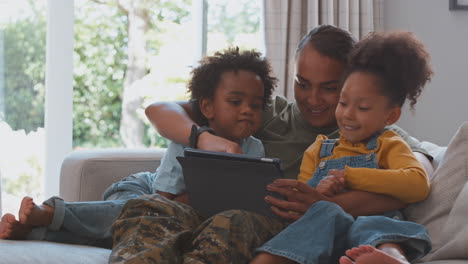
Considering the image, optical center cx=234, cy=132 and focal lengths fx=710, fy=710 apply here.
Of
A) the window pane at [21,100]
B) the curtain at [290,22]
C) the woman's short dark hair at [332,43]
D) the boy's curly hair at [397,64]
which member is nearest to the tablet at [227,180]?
the boy's curly hair at [397,64]

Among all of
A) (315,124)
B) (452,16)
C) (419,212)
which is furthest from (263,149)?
(452,16)

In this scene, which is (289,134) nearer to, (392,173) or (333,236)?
(392,173)

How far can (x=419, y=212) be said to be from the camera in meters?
1.88

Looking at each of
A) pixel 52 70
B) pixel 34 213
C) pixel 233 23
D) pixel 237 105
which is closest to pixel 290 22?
pixel 233 23

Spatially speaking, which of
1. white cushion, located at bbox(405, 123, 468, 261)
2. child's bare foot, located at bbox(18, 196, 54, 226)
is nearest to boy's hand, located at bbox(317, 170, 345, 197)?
white cushion, located at bbox(405, 123, 468, 261)

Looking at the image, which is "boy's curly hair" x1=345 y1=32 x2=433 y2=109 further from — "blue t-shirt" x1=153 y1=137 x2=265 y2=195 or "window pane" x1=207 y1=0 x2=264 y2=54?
"window pane" x1=207 y1=0 x2=264 y2=54

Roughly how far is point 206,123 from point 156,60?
4.17 meters

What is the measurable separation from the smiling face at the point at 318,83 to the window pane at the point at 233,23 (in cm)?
228

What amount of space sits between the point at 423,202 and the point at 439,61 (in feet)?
8.56

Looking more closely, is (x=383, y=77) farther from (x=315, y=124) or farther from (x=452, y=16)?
(x=452, y=16)

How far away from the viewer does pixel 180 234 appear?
5.28ft

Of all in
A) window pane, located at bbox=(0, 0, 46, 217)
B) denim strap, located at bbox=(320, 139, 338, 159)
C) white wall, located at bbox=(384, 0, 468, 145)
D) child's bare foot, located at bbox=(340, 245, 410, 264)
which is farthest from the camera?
white wall, located at bbox=(384, 0, 468, 145)

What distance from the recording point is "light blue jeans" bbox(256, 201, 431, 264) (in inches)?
60.9

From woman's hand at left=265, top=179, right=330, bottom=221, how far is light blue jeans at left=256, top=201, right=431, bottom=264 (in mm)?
83
